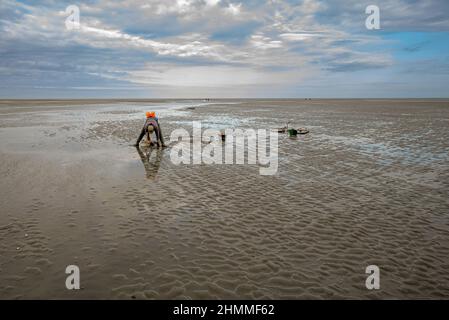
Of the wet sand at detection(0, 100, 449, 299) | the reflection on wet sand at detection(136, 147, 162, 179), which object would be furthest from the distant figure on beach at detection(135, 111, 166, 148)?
the wet sand at detection(0, 100, 449, 299)

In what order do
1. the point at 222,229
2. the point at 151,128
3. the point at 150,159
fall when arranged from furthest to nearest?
the point at 151,128, the point at 150,159, the point at 222,229

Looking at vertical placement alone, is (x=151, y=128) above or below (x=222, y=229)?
above

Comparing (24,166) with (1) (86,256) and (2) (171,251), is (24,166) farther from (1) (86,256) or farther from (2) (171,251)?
(2) (171,251)

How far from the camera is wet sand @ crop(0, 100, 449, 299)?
5.15m

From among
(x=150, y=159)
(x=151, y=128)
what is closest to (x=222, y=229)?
(x=150, y=159)

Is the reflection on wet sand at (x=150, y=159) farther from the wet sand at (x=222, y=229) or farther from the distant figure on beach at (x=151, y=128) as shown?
the distant figure on beach at (x=151, y=128)

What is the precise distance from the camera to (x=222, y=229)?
7.26m

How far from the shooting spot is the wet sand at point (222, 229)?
5.15m

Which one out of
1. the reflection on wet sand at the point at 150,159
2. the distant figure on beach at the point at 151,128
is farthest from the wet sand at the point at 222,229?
the distant figure on beach at the point at 151,128

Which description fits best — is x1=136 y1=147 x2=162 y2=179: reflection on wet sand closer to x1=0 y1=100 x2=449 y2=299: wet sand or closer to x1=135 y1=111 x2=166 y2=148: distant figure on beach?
x1=0 y1=100 x2=449 y2=299: wet sand

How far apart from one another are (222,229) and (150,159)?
28.4 feet

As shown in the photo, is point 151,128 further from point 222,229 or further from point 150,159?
point 222,229

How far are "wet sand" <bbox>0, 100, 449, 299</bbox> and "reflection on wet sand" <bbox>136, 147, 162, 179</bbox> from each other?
0.17 meters

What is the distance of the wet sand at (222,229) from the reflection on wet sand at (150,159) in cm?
17
